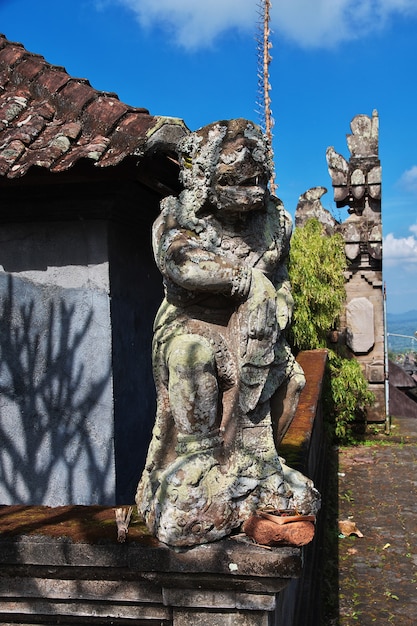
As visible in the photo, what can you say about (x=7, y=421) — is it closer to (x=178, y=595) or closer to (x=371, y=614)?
(x=178, y=595)

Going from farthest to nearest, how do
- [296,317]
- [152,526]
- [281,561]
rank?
[296,317] → [152,526] → [281,561]

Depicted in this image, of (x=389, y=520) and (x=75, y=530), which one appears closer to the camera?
(x=75, y=530)

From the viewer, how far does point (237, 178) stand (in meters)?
2.43

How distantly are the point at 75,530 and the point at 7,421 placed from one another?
2.46m

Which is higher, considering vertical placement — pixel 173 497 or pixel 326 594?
pixel 173 497

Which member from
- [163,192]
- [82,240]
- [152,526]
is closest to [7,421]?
[82,240]

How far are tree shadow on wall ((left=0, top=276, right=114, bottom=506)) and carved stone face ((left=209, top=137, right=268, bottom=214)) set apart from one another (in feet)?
7.89

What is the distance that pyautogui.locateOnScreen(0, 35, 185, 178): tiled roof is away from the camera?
3.90 m

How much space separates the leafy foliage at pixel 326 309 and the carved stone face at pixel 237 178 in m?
6.59

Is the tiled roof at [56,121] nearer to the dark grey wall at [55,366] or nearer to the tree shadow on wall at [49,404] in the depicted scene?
the dark grey wall at [55,366]

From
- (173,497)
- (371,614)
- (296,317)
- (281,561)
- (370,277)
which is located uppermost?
(370,277)

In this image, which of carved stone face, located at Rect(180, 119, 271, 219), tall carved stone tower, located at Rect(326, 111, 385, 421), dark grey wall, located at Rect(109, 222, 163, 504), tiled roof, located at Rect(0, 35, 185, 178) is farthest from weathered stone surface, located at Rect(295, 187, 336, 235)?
carved stone face, located at Rect(180, 119, 271, 219)

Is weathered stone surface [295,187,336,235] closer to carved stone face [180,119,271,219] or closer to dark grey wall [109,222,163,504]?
dark grey wall [109,222,163,504]

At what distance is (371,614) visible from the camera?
15.7ft
